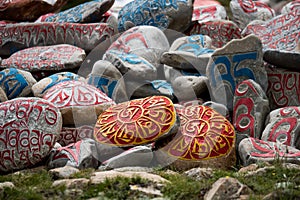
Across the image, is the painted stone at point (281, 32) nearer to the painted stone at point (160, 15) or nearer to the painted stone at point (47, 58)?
the painted stone at point (160, 15)

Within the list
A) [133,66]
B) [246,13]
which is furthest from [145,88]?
[246,13]

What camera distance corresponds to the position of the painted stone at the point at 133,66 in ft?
32.8

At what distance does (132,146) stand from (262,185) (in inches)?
83.7

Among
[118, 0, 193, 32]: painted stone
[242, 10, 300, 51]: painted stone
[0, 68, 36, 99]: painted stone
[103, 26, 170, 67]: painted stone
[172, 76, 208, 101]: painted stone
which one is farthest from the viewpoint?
[118, 0, 193, 32]: painted stone

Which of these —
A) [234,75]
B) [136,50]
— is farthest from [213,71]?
[136,50]

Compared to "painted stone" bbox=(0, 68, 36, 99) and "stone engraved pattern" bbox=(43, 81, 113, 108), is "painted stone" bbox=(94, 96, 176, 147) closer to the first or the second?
"stone engraved pattern" bbox=(43, 81, 113, 108)

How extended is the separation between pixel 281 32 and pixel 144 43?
229cm

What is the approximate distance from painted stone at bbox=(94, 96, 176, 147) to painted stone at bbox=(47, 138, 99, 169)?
0.17m

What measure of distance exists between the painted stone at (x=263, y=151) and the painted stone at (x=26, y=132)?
79.1 inches

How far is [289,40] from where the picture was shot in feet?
38.3

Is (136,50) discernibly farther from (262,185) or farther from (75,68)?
(262,185)

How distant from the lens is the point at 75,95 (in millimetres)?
9492

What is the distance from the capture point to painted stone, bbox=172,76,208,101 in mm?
10070

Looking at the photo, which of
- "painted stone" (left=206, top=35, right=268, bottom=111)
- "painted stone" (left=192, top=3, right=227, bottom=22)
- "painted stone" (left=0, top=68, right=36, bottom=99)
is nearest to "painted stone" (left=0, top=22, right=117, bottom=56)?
"painted stone" (left=0, top=68, right=36, bottom=99)
